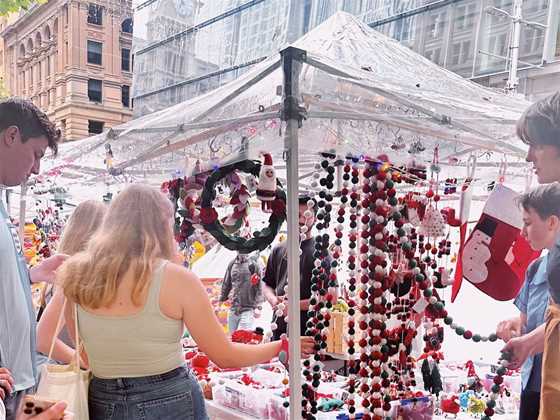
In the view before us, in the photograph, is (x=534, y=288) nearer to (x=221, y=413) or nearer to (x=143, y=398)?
(x=143, y=398)

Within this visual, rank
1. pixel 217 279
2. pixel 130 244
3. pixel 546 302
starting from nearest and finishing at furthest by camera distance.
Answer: pixel 130 244, pixel 546 302, pixel 217 279

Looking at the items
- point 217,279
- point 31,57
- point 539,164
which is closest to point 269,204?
point 539,164

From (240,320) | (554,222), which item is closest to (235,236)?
(554,222)

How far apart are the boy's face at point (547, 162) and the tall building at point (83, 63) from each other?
25.3 meters

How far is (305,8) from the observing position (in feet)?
37.8

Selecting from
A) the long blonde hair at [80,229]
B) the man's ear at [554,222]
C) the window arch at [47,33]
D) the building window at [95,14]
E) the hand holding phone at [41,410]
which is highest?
the building window at [95,14]

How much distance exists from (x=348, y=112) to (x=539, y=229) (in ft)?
2.82

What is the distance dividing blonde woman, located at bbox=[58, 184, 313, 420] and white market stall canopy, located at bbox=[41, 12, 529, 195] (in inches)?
27.4

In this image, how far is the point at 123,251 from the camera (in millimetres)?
1747

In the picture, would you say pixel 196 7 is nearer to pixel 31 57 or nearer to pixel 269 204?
pixel 269 204

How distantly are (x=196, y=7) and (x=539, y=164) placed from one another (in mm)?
12480

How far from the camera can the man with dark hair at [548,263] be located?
1507mm

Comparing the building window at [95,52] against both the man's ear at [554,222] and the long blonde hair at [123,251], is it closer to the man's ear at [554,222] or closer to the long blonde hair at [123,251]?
the long blonde hair at [123,251]

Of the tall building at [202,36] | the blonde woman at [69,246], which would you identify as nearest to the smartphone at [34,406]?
the blonde woman at [69,246]
